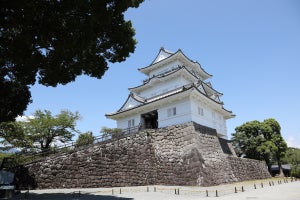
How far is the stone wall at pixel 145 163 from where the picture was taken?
51.5 ft

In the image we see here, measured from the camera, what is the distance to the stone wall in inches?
618

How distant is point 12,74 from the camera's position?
38.6 ft

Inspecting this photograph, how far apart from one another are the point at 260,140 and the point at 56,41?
35169 mm

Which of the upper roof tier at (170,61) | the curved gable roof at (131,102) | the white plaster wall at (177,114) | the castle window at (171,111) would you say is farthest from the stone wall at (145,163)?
the upper roof tier at (170,61)

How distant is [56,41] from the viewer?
10078 mm

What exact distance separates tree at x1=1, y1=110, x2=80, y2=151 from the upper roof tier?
11548 millimetres

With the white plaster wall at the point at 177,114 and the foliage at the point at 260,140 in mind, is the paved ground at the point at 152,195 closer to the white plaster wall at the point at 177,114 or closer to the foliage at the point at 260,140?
the white plaster wall at the point at 177,114

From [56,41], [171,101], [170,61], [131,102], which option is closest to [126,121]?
→ [131,102]

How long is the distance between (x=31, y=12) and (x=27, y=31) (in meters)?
1.02

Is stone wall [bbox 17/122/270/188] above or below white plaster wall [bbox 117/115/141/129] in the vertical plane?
below

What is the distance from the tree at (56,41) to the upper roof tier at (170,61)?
16.8m

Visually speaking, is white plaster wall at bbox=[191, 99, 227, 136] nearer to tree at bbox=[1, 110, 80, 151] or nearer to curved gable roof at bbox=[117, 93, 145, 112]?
curved gable roof at bbox=[117, 93, 145, 112]

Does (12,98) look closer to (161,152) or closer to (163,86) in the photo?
(161,152)

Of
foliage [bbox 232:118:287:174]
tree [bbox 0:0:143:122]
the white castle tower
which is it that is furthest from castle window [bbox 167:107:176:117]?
foliage [bbox 232:118:287:174]
